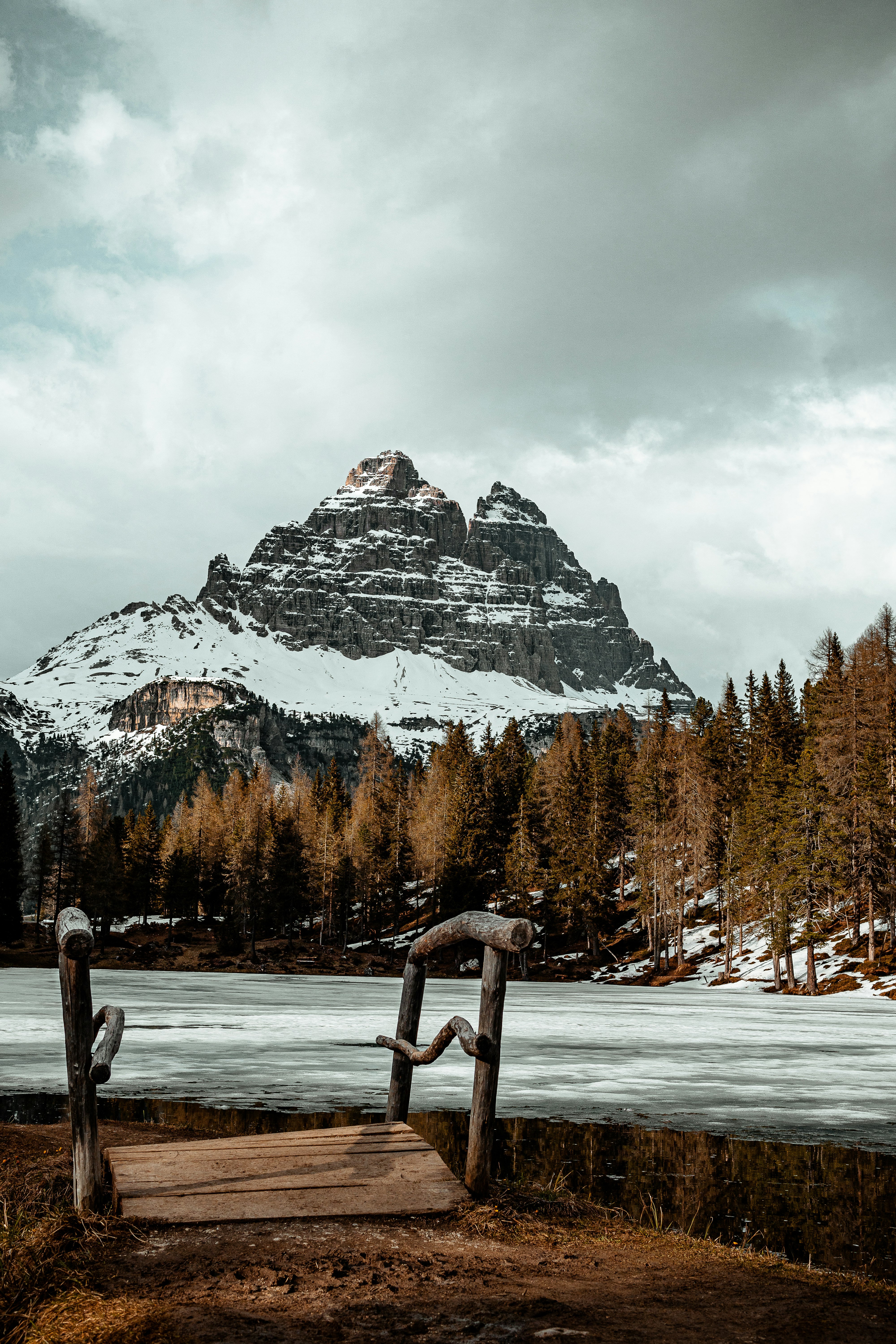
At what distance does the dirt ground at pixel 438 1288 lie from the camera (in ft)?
13.7

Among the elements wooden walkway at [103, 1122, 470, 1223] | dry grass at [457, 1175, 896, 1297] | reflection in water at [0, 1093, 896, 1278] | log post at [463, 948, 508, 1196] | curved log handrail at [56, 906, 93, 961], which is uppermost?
curved log handrail at [56, 906, 93, 961]

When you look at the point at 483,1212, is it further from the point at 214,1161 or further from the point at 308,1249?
the point at 214,1161

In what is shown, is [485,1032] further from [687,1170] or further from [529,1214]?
[687,1170]

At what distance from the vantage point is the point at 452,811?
75625 mm

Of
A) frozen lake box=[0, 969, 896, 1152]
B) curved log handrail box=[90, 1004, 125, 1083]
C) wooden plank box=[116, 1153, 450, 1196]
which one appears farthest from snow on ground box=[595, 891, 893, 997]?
curved log handrail box=[90, 1004, 125, 1083]

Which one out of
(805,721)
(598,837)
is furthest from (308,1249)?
(805,721)

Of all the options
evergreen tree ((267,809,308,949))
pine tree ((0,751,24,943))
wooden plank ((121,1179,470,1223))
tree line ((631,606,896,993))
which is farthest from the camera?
evergreen tree ((267,809,308,949))

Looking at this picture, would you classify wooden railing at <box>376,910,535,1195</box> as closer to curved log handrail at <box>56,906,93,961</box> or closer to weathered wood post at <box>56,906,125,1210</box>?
weathered wood post at <box>56,906,125,1210</box>

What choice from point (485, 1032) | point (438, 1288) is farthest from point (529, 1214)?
point (438, 1288)

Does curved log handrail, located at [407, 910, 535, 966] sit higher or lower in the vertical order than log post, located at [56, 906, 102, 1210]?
higher

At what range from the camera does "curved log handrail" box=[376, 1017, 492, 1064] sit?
6.19m

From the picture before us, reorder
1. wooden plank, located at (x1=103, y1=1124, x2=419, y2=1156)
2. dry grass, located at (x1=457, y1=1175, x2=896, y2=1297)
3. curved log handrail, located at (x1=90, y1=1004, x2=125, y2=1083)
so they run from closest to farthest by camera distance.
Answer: dry grass, located at (x1=457, y1=1175, x2=896, y2=1297) → curved log handrail, located at (x1=90, y1=1004, x2=125, y2=1083) → wooden plank, located at (x1=103, y1=1124, x2=419, y2=1156)

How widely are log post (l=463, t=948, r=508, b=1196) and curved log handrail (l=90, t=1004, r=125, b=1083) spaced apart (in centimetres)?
223

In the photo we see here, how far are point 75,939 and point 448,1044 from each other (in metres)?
2.49
